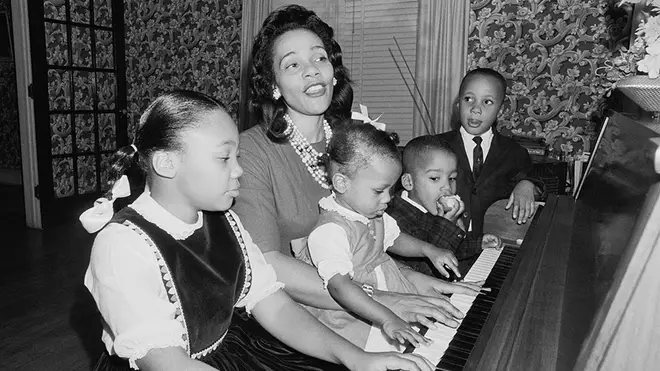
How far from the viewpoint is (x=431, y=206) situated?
2117 millimetres

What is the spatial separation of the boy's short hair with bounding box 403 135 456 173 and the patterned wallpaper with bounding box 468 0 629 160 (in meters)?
1.95

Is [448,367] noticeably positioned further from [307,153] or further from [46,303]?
[46,303]

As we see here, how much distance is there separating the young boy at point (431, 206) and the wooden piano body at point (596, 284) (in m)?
0.58

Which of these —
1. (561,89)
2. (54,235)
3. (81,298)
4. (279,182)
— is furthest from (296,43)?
(54,235)

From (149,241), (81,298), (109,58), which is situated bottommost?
(81,298)

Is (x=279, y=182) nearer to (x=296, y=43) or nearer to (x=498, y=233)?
(x=296, y=43)

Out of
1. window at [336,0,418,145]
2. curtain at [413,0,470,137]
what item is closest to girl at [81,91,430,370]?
curtain at [413,0,470,137]

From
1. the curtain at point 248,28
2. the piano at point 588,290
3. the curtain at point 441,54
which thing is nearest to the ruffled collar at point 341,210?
the piano at point 588,290

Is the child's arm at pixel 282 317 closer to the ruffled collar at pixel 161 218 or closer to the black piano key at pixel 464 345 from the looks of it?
the ruffled collar at pixel 161 218

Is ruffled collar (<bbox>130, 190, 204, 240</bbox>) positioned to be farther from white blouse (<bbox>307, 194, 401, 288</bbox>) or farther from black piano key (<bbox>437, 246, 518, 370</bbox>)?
black piano key (<bbox>437, 246, 518, 370</bbox>)

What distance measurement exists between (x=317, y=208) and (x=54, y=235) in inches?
160

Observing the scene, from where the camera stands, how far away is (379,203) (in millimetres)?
1626

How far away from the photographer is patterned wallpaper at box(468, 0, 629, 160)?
3734 millimetres

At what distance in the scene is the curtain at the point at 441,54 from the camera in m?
4.05
